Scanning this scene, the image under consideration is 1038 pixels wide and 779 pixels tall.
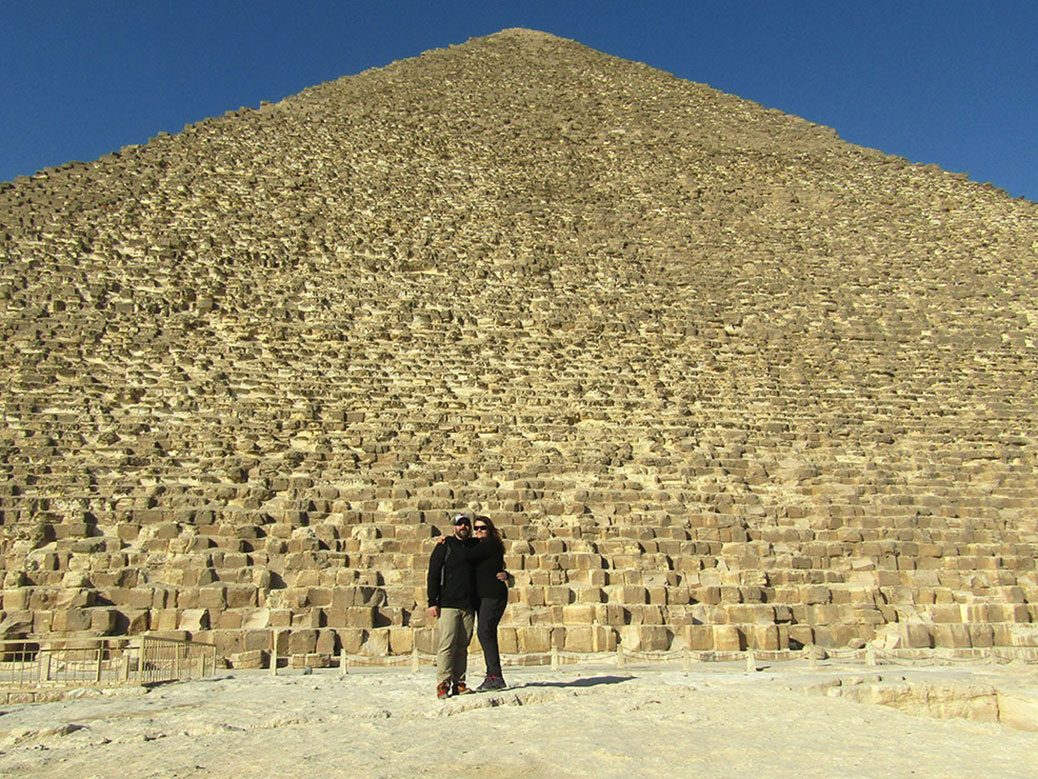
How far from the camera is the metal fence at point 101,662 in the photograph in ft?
17.2

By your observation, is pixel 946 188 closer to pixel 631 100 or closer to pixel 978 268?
pixel 978 268

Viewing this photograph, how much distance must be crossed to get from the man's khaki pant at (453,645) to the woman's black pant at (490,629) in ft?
0.23

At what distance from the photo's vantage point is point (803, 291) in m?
13.7

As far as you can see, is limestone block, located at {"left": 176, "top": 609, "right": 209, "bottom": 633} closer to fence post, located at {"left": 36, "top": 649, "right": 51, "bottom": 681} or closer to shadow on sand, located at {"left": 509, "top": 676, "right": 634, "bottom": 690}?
fence post, located at {"left": 36, "top": 649, "right": 51, "bottom": 681}

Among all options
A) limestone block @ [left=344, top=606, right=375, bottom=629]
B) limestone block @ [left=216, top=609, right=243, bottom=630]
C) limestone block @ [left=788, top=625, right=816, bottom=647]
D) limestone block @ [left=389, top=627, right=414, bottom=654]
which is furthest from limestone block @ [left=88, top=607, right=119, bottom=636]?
limestone block @ [left=788, top=625, right=816, bottom=647]

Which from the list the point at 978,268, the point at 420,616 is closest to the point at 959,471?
Result: the point at 420,616

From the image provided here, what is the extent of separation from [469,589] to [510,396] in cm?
563

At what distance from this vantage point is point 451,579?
4.48 metres

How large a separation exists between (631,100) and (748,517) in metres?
16.9

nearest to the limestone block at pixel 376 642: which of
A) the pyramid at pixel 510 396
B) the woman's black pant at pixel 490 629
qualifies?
the pyramid at pixel 510 396

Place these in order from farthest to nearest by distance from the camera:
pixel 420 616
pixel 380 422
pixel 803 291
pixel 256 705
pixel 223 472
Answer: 1. pixel 803 291
2. pixel 380 422
3. pixel 223 472
4. pixel 420 616
5. pixel 256 705

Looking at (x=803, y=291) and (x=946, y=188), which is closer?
(x=803, y=291)

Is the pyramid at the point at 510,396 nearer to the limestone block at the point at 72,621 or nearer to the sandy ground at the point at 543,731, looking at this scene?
the limestone block at the point at 72,621

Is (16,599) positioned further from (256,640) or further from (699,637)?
(699,637)
